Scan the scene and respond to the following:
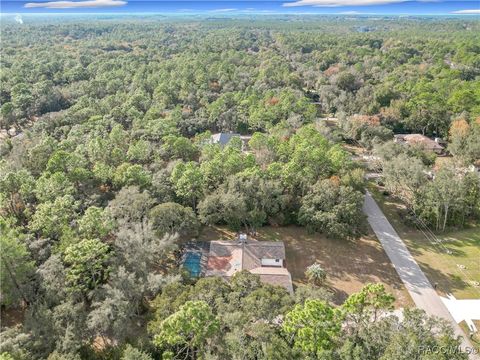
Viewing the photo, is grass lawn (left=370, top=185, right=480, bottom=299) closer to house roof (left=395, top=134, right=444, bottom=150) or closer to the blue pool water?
house roof (left=395, top=134, right=444, bottom=150)

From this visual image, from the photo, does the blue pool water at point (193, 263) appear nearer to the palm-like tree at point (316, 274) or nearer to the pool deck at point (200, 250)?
the pool deck at point (200, 250)

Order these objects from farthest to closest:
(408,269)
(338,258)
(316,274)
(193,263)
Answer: (338,258) → (408,269) → (193,263) → (316,274)

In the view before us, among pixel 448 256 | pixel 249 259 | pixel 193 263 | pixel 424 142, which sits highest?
pixel 424 142

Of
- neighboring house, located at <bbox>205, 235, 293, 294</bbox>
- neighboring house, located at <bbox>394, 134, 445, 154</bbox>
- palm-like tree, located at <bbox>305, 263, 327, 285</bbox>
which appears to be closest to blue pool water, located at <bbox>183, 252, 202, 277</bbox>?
neighboring house, located at <bbox>205, 235, 293, 294</bbox>

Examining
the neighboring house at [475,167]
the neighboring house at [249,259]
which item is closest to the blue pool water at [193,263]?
the neighboring house at [249,259]

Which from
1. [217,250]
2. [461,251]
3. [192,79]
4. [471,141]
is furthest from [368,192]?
[192,79]

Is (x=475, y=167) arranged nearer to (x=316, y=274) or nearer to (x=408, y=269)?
(x=408, y=269)

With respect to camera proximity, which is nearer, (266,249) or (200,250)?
(266,249)

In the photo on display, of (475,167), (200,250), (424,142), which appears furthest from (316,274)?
(424,142)
